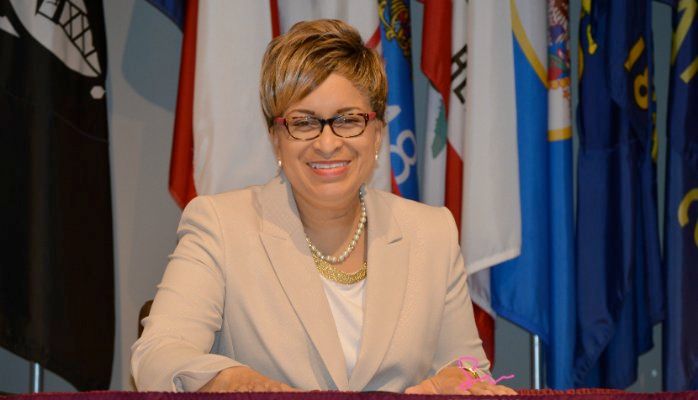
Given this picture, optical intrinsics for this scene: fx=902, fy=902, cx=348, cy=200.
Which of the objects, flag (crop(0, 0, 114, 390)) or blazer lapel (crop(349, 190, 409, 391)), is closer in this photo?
blazer lapel (crop(349, 190, 409, 391))

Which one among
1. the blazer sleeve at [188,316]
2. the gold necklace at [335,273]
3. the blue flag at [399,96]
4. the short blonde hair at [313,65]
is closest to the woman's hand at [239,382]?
the blazer sleeve at [188,316]

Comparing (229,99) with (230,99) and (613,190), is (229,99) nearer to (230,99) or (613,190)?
(230,99)

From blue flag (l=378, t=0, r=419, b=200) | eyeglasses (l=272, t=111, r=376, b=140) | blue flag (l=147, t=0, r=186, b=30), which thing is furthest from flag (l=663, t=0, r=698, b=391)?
blue flag (l=147, t=0, r=186, b=30)

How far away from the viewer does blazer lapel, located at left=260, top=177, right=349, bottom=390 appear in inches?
80.5

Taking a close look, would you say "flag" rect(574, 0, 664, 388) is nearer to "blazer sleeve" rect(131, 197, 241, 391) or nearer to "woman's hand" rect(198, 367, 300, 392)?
"blazer sleeve" rect(131, 197, 241, 391)

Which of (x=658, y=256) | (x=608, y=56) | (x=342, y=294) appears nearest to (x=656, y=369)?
(x=658, y=256)

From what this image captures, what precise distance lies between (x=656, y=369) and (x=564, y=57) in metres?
1.44

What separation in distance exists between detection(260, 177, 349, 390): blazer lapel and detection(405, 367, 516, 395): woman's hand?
0.77ft

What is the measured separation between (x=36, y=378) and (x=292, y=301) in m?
1.75

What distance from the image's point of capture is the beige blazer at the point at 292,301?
2.02 m

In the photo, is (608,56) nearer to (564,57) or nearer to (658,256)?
(564,57)

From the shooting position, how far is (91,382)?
3244mm

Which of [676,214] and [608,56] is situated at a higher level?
[608,56]

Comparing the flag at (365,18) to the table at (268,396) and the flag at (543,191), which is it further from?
the table at (268,396)
